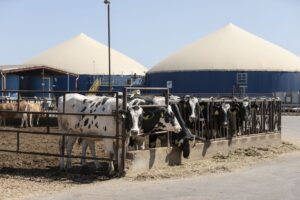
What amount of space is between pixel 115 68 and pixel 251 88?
21391mm

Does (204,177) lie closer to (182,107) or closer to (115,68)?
(182,107)

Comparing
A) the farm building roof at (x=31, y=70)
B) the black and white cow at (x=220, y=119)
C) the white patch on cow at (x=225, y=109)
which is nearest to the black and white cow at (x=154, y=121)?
the black and white cow at (x=220, y=119)

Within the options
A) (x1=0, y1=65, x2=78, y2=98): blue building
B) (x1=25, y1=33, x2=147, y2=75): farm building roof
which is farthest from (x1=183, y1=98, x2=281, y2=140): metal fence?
(x1=25, y1=33, x2=147, y2=75): farm building roof

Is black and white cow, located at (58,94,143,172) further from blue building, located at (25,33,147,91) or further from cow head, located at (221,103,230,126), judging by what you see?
blue building, located at (25,33,147,91)

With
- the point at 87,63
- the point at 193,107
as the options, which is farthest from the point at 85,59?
the point at 193,107

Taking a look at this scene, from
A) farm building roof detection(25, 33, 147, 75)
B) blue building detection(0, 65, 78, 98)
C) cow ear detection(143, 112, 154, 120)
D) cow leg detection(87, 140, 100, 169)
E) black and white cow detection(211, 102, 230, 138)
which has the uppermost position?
farm building roof detection(25, 33, 147, 75)

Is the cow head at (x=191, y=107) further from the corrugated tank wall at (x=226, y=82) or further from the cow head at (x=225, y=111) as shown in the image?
the corrugated tank wall at (x=226, y=82)

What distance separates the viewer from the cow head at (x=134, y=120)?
38.2ft

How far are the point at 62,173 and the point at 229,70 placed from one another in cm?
5099

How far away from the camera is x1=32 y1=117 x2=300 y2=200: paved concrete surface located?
9383 mm

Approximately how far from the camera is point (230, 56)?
64812mm

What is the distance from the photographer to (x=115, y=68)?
246ft

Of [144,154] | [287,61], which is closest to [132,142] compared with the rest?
[144,154]

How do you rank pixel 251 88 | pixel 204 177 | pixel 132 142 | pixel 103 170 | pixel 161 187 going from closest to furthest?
pixel 161 187, pixel 204 177, pixel 103 170, pixel 132 142, pixel 251 88
